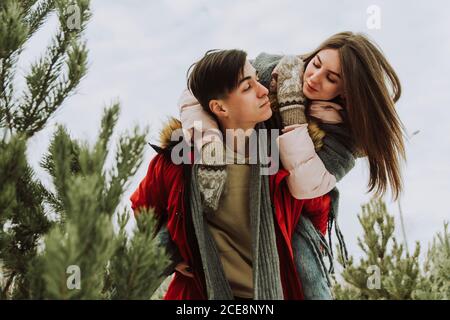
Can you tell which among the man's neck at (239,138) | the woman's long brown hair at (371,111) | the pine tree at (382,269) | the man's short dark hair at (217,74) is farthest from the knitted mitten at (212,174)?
the pine tree at (382,269)

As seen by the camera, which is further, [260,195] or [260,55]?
[260,55]

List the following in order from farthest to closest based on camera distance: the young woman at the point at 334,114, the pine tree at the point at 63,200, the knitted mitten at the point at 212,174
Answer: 1. the young woman at the point at 334,114
2. the knitted mitten at the point at 212,174
3. the pine tree at the point at 63,200

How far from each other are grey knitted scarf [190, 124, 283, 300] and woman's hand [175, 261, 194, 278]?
0.14m

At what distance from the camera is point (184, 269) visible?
94.0 inches

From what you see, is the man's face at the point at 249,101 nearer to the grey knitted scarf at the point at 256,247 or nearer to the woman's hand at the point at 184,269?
the grey knitted scarf at the point at 256,247

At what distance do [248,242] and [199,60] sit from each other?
882 millimetres

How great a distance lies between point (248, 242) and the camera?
2.41m

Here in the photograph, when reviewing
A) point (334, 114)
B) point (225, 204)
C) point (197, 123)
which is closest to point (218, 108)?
point (197, 123)

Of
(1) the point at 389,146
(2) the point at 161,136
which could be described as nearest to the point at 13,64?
(2) the point at 161,136

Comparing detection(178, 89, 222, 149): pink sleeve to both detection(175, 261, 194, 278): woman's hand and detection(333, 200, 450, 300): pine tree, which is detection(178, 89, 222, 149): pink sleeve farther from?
detection(333, 200, 450, 300): pine tree

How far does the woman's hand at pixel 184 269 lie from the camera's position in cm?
237

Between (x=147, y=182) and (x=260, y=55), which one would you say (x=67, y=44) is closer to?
(x=147, y=182)
